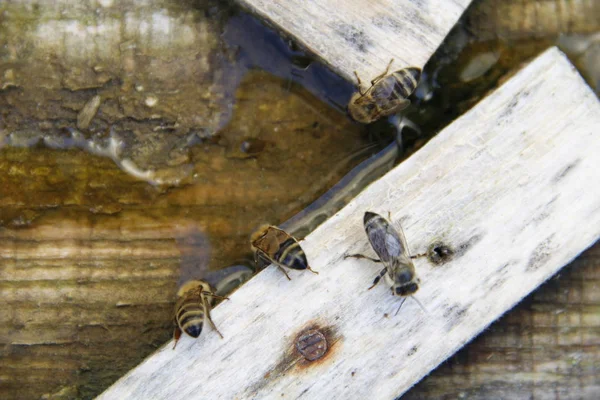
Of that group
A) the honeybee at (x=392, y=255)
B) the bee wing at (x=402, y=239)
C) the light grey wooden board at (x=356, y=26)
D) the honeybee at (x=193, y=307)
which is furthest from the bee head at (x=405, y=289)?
the light grey wooden board at (x=356, y=26)

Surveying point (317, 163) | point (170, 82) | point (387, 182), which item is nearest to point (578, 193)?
point (387, 182)

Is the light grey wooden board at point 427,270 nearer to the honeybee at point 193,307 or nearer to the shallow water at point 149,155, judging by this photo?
the honeybee at point 193,307

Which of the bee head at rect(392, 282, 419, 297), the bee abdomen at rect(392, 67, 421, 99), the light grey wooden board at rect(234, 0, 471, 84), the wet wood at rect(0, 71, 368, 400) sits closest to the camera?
the bee head at rect(392, 282, 419, 297)

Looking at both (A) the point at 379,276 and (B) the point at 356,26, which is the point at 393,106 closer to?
(B) the point at 356,26

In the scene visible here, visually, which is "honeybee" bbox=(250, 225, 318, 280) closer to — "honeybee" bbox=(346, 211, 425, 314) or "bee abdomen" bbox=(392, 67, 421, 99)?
"honeybee" bbox=(346, 211, 425, 314)

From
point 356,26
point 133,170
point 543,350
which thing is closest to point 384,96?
point 356,26

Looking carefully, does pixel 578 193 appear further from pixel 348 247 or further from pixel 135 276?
pixel 135 276

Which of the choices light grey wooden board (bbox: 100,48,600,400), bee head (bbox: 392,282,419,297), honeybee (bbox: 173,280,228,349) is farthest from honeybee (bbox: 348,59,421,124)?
honeybee (bbox: 173,280,228,349)
